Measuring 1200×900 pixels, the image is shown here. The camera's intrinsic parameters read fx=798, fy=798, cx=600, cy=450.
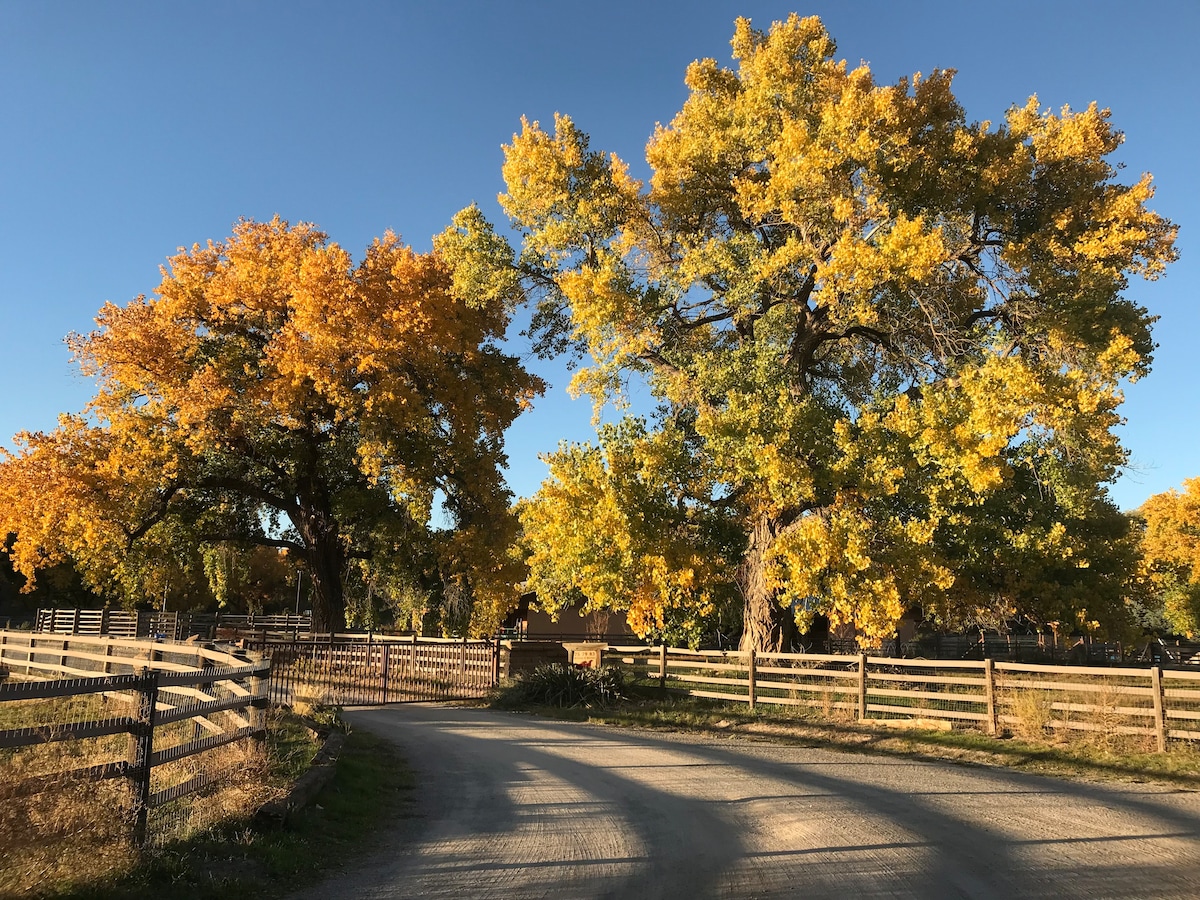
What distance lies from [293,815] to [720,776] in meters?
5.25

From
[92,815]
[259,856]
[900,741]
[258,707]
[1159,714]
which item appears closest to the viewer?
[92,815]

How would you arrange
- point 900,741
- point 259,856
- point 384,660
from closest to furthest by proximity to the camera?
point 259,856 → point 900,741 → point 384,660

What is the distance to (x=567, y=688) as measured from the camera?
19234 mm

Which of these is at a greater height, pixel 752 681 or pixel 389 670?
pixel 752 681

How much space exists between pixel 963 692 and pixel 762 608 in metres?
5.89

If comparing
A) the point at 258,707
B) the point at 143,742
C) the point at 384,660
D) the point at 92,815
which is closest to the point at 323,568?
the point at 384,660

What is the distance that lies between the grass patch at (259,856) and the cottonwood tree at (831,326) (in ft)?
39.3

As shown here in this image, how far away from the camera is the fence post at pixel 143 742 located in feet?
19.9

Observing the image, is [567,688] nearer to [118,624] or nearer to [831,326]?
[831,326]

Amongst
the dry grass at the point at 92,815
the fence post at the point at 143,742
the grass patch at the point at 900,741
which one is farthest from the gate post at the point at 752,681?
the fence post at the point at 143,742

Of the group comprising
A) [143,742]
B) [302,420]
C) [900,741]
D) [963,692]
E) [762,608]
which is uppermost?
[302,420]

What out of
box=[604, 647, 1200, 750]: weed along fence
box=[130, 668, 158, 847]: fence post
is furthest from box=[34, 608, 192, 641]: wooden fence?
box=[130, 668, 158, 847]: fence post

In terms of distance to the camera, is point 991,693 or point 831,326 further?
point 831,326

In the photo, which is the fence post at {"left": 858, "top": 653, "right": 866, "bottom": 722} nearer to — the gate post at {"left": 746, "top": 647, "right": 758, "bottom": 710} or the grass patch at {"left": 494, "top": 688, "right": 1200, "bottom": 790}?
the grass patch at {"left": 494, "top": 688, "right": 1200, "bottom": 790}
